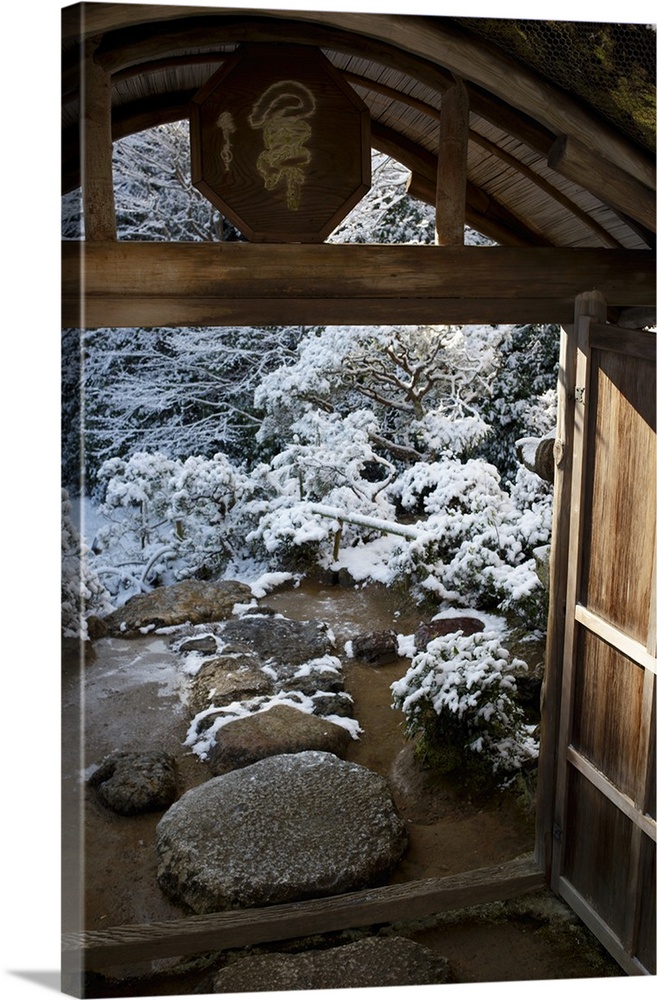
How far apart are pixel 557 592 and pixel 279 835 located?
1.64m

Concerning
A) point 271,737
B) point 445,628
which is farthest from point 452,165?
point 445,628

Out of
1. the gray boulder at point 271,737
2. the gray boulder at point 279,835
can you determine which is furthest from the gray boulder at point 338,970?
the gray boulder at point 271,737

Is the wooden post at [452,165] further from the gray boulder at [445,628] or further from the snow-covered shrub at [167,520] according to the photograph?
the snow-covered shrub at [167,520]

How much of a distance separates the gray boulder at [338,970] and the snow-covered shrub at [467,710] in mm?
1470

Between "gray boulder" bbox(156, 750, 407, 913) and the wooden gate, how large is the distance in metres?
0.87

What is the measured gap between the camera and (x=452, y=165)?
9.61ft

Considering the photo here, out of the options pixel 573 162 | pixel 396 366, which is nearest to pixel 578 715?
pixel 573 162

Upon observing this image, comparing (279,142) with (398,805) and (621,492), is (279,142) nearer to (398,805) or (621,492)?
(621,492)

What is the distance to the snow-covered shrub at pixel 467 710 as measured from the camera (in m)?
4.60

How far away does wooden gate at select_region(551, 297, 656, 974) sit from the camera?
116 inches

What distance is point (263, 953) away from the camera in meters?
3.39

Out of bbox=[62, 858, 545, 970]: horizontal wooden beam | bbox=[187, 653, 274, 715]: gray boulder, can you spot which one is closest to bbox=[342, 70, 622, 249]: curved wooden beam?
bbox=[62, 858, 545, 970]: horizontal wooden beam

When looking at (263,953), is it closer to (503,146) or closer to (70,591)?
(503,146)

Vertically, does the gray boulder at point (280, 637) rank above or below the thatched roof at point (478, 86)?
below
